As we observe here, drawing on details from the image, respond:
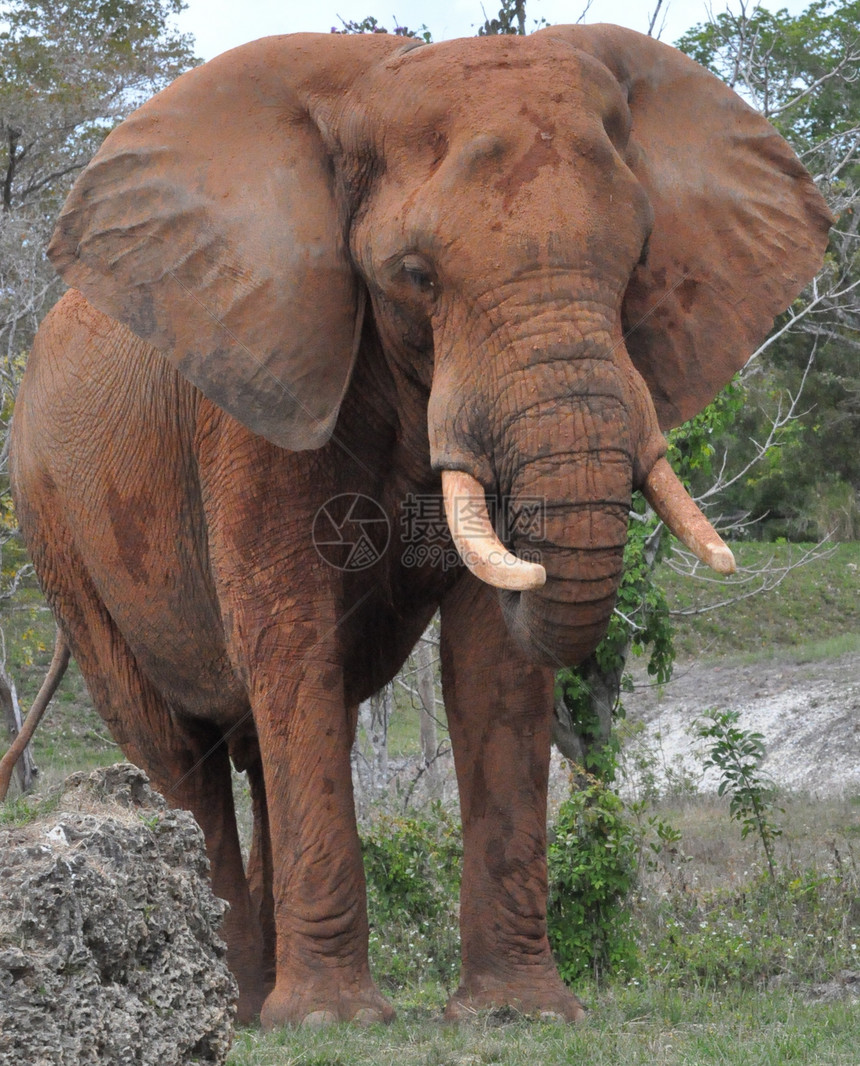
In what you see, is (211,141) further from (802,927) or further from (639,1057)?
(802,927)

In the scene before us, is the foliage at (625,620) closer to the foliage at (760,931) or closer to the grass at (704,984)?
the grass at (704,984)

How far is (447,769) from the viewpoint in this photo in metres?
14.4

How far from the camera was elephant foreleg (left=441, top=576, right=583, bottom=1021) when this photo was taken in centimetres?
538

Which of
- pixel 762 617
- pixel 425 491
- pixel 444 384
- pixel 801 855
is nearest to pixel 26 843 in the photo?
pixel 444 384

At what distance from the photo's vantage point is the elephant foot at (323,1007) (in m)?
4.96

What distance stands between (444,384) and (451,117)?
0.78 meters

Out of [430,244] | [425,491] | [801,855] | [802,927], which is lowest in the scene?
[801,855]

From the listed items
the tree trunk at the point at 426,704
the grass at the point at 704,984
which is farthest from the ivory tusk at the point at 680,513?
the tree trunk at the point at 426,704

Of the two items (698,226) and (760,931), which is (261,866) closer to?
(760,931)

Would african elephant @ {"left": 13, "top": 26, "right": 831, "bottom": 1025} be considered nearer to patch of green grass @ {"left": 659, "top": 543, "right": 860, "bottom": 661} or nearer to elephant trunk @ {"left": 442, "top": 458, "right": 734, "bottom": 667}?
elephant trunk @ {"left": 442, "top": 458, "right": 734, "bottom": 667}

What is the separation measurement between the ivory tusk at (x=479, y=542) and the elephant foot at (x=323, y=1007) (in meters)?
1.66

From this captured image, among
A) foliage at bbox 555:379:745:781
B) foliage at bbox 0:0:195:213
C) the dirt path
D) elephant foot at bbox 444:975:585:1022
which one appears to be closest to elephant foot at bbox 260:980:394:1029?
elephant foot at bbox 444:975:585:1022

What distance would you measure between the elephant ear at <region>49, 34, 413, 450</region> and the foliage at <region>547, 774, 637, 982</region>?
2862 mm

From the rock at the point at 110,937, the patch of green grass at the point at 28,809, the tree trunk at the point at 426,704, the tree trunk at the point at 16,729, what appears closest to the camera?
the rock at the point at 110,937
